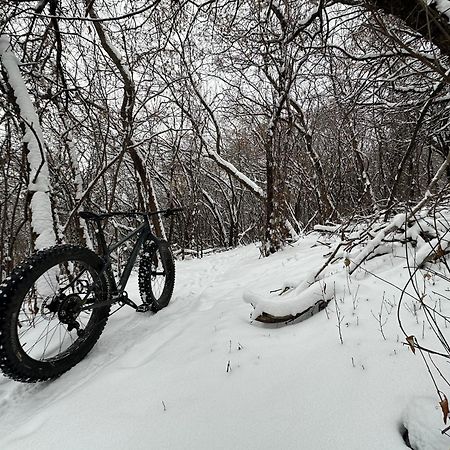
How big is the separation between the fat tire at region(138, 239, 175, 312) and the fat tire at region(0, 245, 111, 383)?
65 cm

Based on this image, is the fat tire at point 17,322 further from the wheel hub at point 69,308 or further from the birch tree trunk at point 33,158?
the birch tree trunk at point 33,158

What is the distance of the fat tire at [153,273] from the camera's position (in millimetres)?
3045

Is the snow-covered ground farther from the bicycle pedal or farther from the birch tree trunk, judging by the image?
the birch tree trunk

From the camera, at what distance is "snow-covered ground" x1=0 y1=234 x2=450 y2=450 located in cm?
127

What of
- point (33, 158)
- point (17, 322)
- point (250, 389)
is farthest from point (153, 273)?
point (250, 389)

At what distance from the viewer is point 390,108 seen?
5.24 m

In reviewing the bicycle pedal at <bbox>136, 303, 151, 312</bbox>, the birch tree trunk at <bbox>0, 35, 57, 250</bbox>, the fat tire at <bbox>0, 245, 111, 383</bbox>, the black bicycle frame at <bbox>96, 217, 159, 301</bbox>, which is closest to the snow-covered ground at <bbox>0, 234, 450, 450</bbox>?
the fat tire at <bbox>0, 245, 111, 383</bbox>

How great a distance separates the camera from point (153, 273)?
3.30 metres

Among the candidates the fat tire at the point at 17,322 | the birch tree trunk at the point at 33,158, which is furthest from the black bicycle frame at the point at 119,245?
the birch tree trunk at the point at 33,158

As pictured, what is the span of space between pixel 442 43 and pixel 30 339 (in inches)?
165

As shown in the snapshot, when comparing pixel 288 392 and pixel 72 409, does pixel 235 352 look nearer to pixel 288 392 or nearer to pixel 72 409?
pixel 288 392

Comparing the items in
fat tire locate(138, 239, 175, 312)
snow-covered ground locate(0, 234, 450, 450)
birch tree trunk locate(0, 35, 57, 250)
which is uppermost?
birch tree trunk locate(0, 35, 57, 250)

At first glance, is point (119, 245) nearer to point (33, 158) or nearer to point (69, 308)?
point (69, 308)

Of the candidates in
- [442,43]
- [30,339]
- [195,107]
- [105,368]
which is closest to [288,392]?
[105,368]
